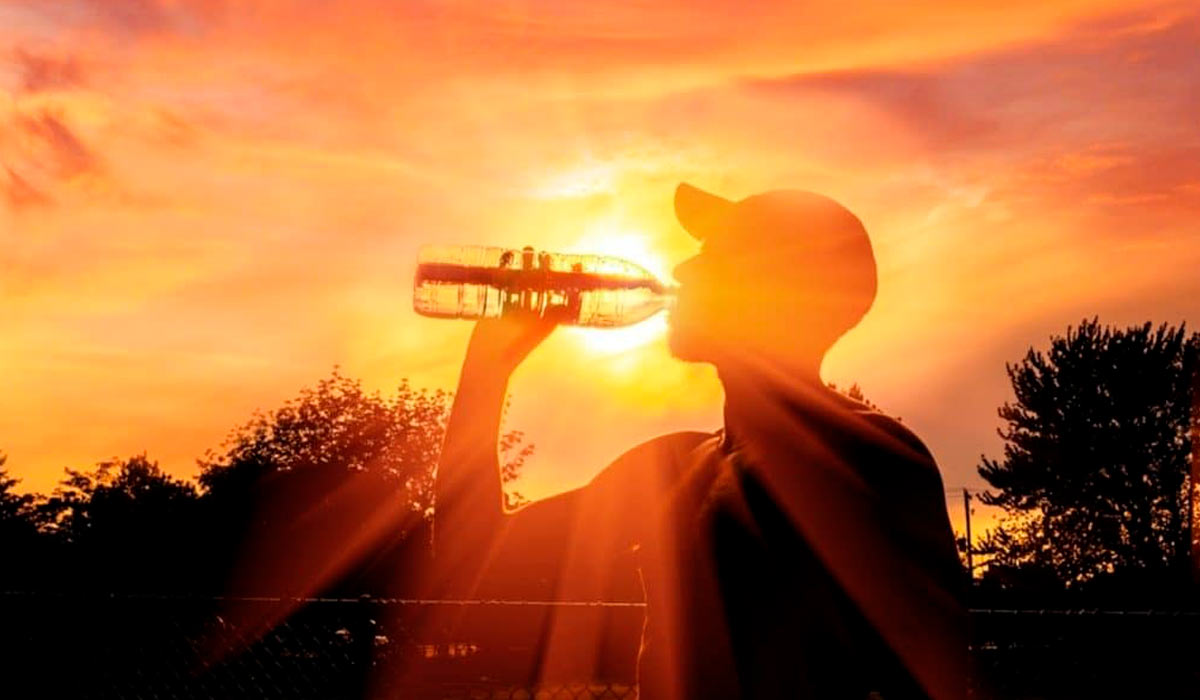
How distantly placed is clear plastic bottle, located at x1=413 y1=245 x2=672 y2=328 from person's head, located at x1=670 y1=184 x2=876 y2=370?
7.8 inches

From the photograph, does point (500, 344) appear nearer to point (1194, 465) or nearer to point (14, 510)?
point (1194, 465)

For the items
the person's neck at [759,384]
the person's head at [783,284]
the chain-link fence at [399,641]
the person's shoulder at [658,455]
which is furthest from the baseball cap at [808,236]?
the chain-link fence at [399,641]

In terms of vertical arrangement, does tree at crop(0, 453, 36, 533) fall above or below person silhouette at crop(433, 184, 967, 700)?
above

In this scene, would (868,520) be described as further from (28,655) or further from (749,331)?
(28,655)

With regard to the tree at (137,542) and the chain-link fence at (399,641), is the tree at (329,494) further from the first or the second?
the chain-link fence at (399,641)

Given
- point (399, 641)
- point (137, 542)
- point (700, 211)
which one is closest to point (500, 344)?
point (700, 211)

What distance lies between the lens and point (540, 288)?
2.77 meters

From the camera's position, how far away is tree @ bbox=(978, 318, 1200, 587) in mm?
50375

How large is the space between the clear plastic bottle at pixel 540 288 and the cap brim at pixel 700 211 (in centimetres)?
15

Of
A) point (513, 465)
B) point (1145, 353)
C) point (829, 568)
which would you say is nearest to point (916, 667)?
point (829, 568)

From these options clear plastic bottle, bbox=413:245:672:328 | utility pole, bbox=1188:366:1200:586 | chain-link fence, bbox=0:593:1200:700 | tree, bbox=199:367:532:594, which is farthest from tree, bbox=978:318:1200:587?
clear plastic bottle, bbox=413:245:672:328

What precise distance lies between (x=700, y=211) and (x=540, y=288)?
18.9 inches

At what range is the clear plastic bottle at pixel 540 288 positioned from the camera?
2762 millimetres

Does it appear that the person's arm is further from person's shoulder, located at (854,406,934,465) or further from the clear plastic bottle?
person's shoulder, located at (854,406,934,465)
